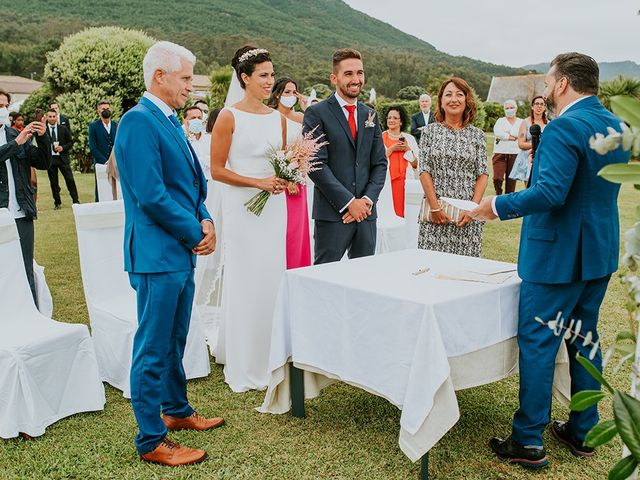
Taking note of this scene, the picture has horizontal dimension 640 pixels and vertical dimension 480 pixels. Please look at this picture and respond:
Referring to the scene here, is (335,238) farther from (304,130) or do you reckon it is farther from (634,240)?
(634,240)

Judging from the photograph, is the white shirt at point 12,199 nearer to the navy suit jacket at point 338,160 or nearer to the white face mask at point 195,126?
the navy suit jacket at point 338,160

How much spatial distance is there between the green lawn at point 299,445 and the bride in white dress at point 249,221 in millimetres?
331

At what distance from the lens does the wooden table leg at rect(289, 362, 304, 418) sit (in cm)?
391

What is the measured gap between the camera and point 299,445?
3.68 m

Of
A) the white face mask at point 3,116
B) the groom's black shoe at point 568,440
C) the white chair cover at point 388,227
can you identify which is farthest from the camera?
the white chair cover at point 388,227

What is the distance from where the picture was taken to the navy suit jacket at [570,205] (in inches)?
121

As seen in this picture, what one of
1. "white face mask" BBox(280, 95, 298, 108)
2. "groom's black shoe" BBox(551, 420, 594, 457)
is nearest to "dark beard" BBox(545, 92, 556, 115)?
"groom's black shoe" BBox(551, 420, 594, 457)

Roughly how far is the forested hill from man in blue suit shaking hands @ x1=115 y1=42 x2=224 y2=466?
1507 inches

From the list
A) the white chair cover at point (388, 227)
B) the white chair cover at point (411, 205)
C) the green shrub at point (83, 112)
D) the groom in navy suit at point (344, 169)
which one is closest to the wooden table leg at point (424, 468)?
the groom in navy suit at point (344, 169)

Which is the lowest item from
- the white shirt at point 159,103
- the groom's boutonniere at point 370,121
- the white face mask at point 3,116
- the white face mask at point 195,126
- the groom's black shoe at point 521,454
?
the groom's black shoe at point 521,454

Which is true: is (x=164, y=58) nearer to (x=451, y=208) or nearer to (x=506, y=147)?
(x=451, y=208)

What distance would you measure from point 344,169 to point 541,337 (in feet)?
6.51

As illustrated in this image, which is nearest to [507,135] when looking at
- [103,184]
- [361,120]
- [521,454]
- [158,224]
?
[103,184]

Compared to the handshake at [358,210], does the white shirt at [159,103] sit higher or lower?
higher
